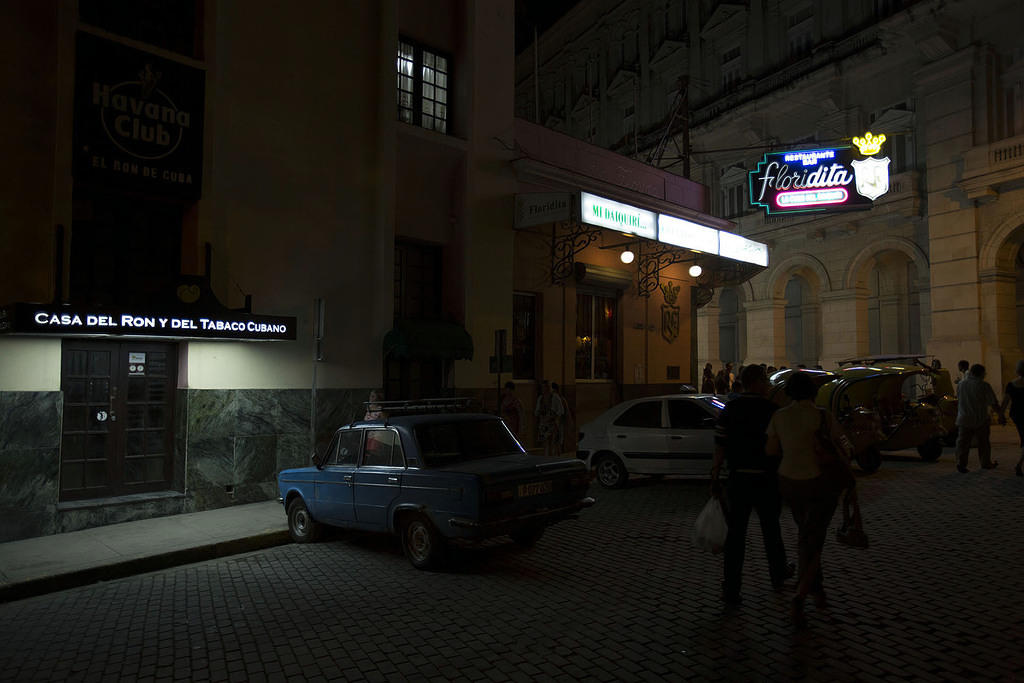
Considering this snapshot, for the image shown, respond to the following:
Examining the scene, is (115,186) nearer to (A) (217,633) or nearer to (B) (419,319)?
(B) (419,319)

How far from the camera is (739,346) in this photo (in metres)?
36.0

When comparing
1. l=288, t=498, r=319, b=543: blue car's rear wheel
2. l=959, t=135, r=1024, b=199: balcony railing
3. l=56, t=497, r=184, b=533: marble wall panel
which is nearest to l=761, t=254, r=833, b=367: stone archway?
l=959, t=135, r=1024, b=199: balcony railing

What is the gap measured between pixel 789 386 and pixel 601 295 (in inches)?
527

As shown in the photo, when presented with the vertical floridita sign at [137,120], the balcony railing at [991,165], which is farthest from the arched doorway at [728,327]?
the vertical floridita sign at [137,120]

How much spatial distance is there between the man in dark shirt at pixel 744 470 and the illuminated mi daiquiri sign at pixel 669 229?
8638 millimetres

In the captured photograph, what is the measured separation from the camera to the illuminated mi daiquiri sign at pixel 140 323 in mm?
7883

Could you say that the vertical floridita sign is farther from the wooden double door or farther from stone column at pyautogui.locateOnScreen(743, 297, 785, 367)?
stone column at pyautogui.locateOnScreen(743, 297, 785, 367)

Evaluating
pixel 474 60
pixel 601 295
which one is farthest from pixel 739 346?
pixel 474 60

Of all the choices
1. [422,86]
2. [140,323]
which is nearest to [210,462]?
[140,323]

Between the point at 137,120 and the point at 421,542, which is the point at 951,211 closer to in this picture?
the point at 421,542

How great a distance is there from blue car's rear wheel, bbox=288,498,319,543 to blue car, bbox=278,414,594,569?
0.06 feet

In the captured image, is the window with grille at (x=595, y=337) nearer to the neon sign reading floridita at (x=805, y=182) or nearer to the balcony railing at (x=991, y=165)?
the neon sign reading floridita at (x=805, y=182)

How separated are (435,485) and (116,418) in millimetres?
5730

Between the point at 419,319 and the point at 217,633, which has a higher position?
the point at 419,319
